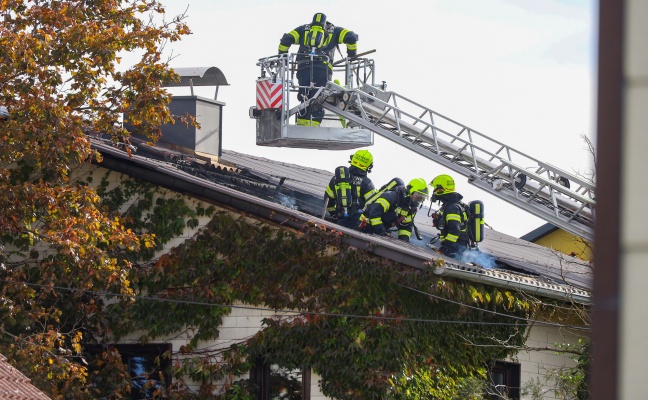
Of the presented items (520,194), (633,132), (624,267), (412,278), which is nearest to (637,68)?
(633,132)

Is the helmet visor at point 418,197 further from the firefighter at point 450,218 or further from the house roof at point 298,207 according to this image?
the house roof at point 298,207

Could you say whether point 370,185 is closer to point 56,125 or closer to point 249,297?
point 249,297

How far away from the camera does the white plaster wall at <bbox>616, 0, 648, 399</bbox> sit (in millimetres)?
2389

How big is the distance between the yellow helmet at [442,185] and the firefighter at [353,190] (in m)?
0.87

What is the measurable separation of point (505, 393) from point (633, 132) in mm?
12289

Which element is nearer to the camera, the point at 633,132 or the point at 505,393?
the point at 633,132

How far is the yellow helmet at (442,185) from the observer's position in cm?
1482

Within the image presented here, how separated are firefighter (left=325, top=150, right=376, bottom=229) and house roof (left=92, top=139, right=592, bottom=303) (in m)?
0.37

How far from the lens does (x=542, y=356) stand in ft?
50.4

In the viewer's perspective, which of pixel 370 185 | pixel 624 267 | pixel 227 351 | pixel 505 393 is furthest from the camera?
pixel 370 185

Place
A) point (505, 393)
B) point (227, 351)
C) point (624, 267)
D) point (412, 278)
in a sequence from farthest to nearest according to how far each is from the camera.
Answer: point (505, 393) → point (227, 351) → point (412, 278) → point (624, 267)

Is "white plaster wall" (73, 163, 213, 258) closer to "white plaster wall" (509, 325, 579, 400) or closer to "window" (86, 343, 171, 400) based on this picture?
"window" (86, 343, 171, 400)

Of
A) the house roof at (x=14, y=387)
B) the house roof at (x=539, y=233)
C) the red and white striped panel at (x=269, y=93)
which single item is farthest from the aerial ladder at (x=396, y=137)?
the house roof at (x=539, y=233)

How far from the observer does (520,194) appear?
53.3 feet
